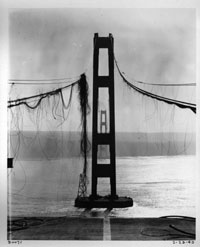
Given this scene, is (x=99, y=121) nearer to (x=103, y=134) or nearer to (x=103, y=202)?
(x=103, y=134)

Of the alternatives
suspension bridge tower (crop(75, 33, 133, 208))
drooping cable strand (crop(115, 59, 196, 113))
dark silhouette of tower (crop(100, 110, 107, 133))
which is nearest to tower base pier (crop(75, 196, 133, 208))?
suspension bridge tower (crop(75, 33, 133, 208))

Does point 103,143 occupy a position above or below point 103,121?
below

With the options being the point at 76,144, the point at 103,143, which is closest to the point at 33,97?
the point at 76,144

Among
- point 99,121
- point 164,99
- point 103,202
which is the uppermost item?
point 164,99

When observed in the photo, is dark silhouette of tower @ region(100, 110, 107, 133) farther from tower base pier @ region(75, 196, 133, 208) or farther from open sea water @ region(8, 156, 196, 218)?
tower base pier @ region(75, 196, 133, 208)

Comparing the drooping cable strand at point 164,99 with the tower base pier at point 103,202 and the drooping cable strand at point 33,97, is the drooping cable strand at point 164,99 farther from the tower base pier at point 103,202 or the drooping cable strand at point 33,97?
the tower base pier at point 103,202
